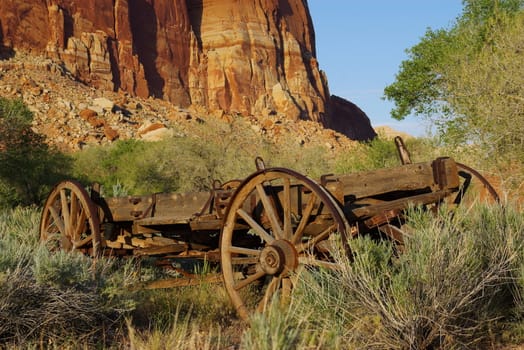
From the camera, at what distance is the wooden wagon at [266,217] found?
13.5 ft

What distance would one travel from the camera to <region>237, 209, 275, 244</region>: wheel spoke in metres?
4.36


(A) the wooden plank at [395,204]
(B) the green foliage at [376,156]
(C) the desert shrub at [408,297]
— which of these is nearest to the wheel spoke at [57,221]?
(C) the desert shrub at [408,297]

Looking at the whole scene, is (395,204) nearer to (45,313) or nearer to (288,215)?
(288,215)

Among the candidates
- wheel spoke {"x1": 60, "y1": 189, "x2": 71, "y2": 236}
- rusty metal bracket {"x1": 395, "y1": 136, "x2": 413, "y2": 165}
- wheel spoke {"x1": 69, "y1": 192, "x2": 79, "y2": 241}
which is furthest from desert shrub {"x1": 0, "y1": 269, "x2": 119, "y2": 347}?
rusty metal bracket {"x1": 395, "y1": 136, "x2": 413, "y2": 165}

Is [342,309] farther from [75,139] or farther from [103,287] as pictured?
[75,139]

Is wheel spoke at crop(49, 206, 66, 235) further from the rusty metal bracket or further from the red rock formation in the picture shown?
the red rock formation

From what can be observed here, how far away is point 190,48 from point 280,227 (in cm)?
7083

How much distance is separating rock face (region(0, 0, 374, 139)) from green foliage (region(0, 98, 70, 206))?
36.0 m

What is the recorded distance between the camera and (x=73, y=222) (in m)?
6.24

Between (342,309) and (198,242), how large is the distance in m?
2.80

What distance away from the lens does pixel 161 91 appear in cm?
6494

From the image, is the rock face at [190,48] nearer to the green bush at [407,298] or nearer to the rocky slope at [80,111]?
the rocky slope at [80,111]

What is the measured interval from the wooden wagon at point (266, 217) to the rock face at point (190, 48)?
5076cm

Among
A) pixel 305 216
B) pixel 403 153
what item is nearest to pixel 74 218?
pixel 305 216
